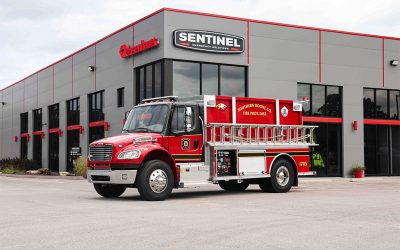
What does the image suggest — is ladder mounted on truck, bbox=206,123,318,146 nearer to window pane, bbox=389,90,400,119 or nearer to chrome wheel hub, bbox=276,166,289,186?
chrome wheel hub, bbox=276,166,289,186

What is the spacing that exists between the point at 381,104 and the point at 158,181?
20152 mm

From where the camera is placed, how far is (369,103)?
31094 millimetres

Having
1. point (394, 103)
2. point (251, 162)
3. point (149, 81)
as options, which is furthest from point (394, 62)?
point (251, 162)

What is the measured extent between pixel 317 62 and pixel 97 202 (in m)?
17.9

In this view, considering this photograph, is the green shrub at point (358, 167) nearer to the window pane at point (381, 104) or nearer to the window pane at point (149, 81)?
the window pane at point (381, 104)

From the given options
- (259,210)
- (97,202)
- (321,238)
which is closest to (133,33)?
(97,202)

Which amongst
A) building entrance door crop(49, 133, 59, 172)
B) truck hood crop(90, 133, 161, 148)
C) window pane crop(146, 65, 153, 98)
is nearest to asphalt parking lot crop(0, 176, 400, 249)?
truck hood crop(90, 133, 161, 148)

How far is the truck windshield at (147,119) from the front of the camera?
1551 centimetres

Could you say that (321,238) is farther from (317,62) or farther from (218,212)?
(317,62)

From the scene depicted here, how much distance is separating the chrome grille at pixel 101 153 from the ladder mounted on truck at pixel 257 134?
293 centimetres

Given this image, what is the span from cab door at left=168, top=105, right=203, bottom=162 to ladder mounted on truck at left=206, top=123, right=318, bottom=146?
1.36ft

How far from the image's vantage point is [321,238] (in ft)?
27.3

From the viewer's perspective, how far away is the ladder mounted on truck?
16375 millimetres

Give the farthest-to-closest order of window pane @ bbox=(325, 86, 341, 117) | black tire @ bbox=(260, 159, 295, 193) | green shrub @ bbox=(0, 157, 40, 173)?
green shrub @ bbox=(0, 157, 40, 173) < window pane @ bbox=(325, 86, 341, 117) < black tire @ bbox=(260, 159, 295, 193)
